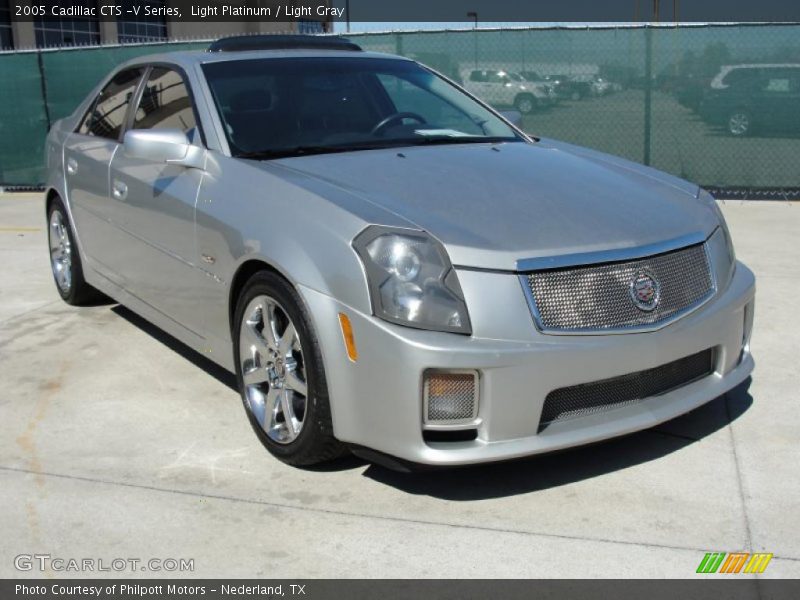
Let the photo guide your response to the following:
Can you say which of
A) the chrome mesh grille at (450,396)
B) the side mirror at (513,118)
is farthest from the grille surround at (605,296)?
the side mirror at (513,118)

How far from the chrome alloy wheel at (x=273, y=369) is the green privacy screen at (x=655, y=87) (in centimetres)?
731

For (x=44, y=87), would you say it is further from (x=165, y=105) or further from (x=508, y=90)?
(x=165, y=105)

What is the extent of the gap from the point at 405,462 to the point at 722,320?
135cm

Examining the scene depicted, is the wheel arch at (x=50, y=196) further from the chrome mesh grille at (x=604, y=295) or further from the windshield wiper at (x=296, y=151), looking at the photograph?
the chrome mesh grille at (x=604, y=295)

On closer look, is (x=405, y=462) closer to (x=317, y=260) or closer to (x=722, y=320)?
(x=317, y=260)

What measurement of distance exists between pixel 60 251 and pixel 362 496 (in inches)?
145

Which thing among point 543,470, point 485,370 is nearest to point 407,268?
point 485,370

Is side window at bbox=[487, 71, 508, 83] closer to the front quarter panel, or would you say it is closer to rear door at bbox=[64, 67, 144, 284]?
rear door at bbox=[64, 67, 144, 284]

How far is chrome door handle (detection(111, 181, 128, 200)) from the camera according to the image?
4.86 metres

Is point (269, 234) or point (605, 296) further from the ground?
point (269, 234)

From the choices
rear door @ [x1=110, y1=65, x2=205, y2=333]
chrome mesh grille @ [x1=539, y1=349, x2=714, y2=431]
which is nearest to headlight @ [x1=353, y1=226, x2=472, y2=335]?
chrome mesh grille @ [x1=539, y1=349, x2=714, y2=431]

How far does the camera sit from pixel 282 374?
368cm
